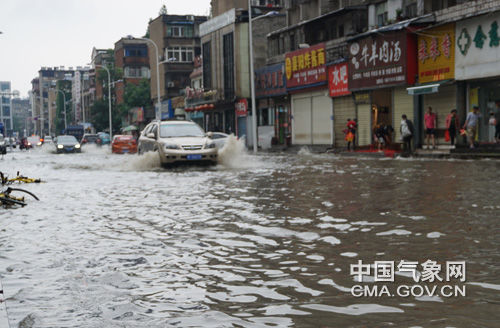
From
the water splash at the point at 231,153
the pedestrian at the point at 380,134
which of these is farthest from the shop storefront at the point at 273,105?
the water splash at the point at 231,153

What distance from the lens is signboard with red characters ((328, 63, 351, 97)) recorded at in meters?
37.5

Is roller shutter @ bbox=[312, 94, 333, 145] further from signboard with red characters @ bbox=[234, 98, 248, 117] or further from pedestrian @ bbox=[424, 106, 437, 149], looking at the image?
signboard with red characters @ bbox=[234, 98, 248, 117]

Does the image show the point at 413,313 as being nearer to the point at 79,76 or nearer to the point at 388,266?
the point at 388,266

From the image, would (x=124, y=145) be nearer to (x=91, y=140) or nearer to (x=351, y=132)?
(x=351, y=132)

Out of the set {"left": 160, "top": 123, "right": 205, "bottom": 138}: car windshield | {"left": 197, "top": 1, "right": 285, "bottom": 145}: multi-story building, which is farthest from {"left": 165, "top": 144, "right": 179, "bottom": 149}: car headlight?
{"left": 197, "top": 1, "right": 285, "bottom": 145}: multi-story building

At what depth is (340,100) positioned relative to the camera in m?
38.8

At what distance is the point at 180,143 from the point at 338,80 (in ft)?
64.5

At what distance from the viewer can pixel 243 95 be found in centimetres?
5488

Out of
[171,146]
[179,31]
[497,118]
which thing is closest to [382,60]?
[497,118]

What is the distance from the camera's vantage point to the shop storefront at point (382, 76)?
31.2 meters

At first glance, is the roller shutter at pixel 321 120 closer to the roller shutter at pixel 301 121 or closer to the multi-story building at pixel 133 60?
the roller shutter at pixel 301 121

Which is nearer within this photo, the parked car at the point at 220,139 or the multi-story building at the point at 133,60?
the parked car at the point at 220,139

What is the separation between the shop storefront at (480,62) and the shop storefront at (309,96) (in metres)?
12.1

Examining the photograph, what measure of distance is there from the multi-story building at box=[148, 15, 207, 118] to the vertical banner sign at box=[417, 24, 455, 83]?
4851cm
